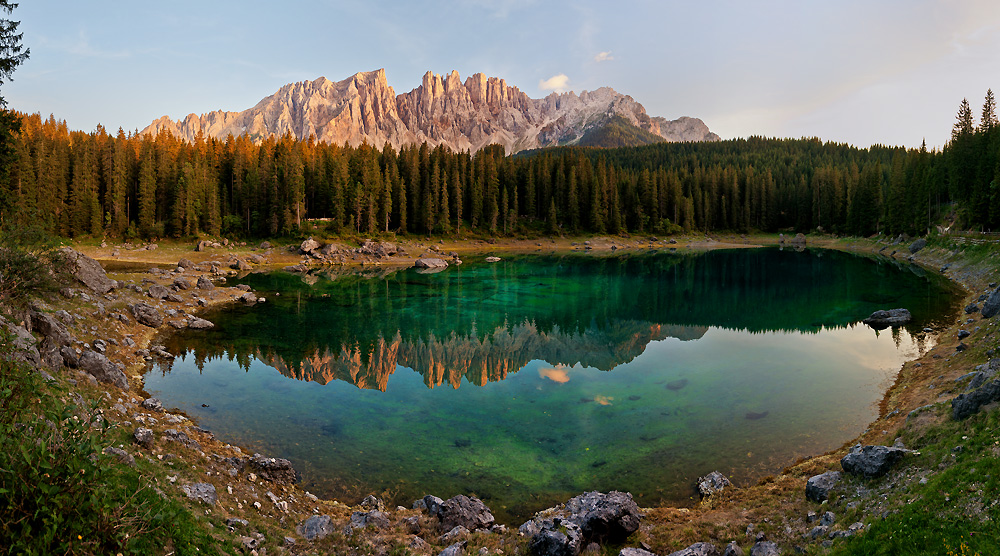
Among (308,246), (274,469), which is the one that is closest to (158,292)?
(274,469)

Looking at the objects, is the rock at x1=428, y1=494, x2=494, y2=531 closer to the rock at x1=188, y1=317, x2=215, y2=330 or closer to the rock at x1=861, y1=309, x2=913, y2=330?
the rock at x1=188, y1=317, x2=215, y2=330

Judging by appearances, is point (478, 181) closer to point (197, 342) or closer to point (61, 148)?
point (61, 148)

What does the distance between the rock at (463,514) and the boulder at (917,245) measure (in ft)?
333

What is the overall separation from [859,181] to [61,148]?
178 m

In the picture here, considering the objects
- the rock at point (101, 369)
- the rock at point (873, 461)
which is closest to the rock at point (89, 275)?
the rock at point (101, 369)

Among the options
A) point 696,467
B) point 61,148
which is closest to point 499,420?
point 696,467

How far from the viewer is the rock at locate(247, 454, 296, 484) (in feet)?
52.2

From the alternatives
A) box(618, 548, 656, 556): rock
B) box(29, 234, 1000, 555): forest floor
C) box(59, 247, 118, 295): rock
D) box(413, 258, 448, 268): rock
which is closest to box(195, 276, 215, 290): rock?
box(59, 247, 118, 295): rock

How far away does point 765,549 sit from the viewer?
458 inches

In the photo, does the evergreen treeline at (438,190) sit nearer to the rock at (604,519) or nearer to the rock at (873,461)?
the rock at (873,461)

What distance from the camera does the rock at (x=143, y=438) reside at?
14492 millimetres

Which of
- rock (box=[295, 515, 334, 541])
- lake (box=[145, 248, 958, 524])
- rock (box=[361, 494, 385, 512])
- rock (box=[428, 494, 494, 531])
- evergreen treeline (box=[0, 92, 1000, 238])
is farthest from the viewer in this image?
evergreen treeline (box=[0, 92, 1000, 238])

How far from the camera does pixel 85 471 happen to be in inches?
268

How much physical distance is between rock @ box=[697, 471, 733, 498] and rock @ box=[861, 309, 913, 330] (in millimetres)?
31751
